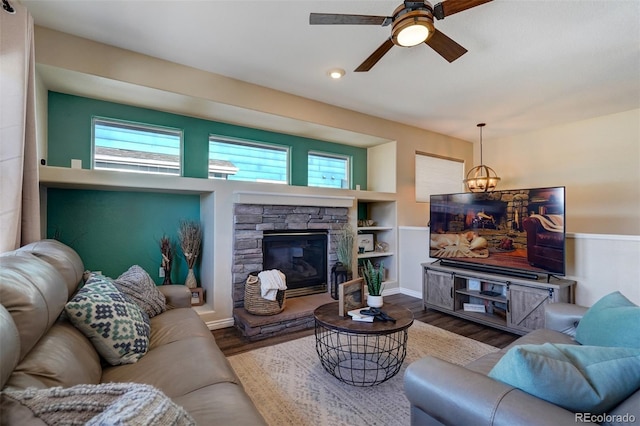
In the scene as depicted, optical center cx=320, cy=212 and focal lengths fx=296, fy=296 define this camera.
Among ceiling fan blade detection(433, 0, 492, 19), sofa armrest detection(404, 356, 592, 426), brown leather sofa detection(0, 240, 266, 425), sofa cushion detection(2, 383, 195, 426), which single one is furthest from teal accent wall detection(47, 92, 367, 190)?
sofa armrest detection(404, 356, 592, 426)

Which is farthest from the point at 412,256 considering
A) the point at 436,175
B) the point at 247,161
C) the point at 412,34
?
the point at 412,34

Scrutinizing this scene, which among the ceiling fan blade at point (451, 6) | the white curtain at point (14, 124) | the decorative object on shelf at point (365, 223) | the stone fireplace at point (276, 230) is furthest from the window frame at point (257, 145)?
the ceiling fan blade at point (451, 6)

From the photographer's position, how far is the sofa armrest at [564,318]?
1968 mm

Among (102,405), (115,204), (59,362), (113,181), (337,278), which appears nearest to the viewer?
(102,405)

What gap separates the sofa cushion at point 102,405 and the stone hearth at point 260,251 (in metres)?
2.28

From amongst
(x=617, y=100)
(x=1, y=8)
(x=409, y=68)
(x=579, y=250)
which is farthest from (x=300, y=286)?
(x=617, y=100)

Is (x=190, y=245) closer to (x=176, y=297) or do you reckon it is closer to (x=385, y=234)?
(x=176, y=297)

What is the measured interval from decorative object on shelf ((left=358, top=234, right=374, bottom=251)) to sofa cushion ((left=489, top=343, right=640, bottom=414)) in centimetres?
365

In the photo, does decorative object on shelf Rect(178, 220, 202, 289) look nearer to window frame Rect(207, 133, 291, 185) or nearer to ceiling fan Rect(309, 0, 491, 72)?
window frame Rect(207, 133, 291, 185)

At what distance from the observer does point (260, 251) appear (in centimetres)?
354

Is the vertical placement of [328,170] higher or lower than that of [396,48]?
lower

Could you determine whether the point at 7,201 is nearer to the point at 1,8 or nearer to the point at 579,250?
the point at 1,8

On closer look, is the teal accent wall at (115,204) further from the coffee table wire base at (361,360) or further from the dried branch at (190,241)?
the coffee table wire base at (361,360)

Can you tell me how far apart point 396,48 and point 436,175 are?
3.26 metres
